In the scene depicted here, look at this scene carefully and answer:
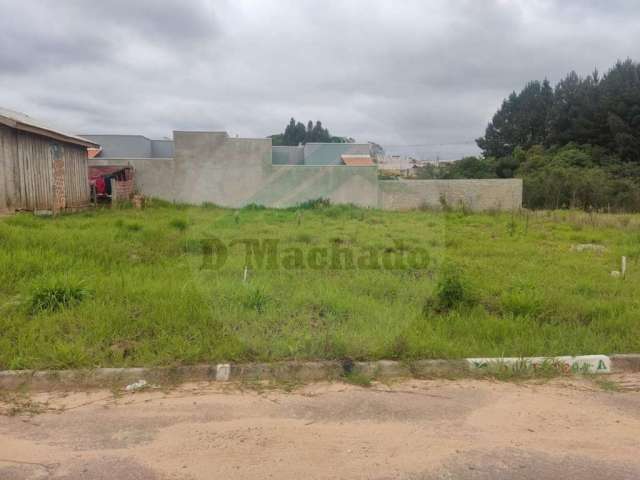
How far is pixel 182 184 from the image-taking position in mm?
17750

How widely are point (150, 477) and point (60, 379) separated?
160 cm

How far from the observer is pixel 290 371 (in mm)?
3752

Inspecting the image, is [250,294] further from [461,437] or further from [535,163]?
[535,163]

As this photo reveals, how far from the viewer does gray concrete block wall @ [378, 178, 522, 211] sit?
1853cm

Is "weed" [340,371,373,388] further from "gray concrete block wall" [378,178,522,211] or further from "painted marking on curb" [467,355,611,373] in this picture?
"gray concrete block wall" [378,178,522,211]

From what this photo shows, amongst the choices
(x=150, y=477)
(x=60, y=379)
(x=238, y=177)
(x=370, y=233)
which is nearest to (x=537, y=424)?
(x=150, y=477)

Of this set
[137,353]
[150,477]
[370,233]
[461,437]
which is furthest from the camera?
[370,233]

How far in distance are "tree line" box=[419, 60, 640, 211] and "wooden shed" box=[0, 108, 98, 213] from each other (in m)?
20.0

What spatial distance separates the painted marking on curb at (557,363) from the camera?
3.88 metres

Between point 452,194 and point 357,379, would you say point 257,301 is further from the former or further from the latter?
point 452,194

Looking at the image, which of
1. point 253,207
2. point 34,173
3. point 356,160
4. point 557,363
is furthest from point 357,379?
point 356,160

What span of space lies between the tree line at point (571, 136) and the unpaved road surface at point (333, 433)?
2139 cm

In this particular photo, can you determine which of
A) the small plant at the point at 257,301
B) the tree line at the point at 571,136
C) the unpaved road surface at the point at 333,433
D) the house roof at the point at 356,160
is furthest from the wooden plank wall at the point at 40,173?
the tree line at the point at 571,136

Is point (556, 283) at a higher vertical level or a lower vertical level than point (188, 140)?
lower
